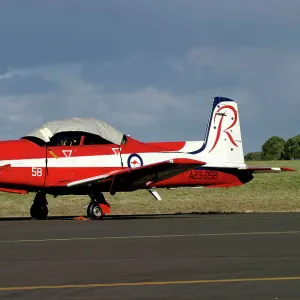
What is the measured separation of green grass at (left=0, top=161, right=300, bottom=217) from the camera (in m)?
25.9

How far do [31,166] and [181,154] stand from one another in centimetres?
466

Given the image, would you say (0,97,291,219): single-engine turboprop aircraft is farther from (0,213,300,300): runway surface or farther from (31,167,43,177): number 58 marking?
(0,213,300,300): runway surface

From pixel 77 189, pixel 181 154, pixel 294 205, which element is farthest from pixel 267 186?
pixel 77 189

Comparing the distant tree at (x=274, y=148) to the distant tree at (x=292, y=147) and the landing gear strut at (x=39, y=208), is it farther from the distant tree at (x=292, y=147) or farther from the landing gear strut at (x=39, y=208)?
the landing gear strut at (x=39, y=208)

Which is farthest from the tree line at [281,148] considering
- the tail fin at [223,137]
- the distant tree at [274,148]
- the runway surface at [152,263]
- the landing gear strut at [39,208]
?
the runway surface at [152,263]

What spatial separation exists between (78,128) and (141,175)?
209 cm

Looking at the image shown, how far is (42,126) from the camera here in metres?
20.0

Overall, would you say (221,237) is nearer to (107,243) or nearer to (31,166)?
(107,243)

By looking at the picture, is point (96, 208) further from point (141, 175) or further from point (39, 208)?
point (39, 208)

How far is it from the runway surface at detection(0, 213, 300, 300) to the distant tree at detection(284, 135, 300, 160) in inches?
5733

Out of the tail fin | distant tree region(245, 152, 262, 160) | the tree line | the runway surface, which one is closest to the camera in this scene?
the runway surface

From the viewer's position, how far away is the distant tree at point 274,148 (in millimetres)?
158250

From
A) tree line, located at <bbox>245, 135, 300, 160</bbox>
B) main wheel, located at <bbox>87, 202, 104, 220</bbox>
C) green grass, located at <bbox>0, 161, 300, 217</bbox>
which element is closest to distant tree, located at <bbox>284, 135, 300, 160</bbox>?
tree line, located at <bbox>245, 135, 300, 160</bbox>

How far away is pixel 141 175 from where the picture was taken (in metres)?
19.8
